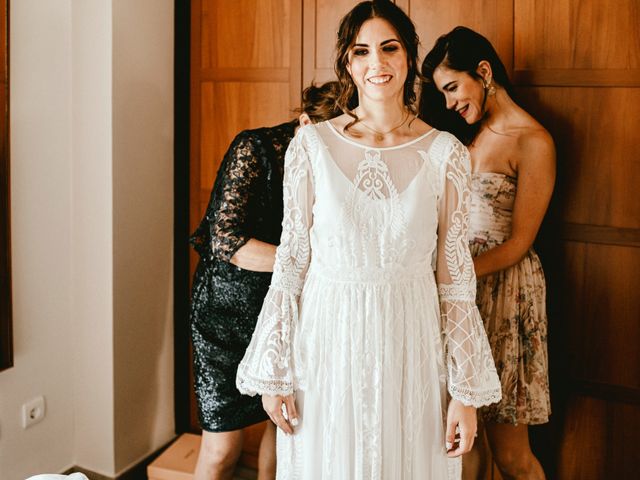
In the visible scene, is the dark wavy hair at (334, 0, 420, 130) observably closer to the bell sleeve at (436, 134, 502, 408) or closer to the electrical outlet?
the bell sleeve at (436, 134, 502, 408)

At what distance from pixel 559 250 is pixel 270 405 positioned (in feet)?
3.74

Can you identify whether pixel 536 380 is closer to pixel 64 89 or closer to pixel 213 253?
pixel 213 253

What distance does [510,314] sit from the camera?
1828mm

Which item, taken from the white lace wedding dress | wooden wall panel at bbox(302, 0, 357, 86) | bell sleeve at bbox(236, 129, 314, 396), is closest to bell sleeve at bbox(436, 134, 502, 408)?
the white lace wedding dress

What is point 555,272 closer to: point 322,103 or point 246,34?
point 322,103

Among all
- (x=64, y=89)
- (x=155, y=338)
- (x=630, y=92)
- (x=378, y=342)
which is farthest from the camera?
(x=155, y=338)

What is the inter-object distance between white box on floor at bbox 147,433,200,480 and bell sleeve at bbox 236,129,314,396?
1129 millimetres

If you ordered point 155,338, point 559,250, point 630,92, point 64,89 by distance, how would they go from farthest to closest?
point 155,338 → point 64,89 → point 559,250 → point 630,92

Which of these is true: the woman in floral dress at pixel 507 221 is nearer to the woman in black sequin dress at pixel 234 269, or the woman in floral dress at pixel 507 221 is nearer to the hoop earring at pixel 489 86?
the hoop earring at pixel 489 86

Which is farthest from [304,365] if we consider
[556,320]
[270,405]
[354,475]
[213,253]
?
[556,320]

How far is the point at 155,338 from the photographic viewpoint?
8.36 feet

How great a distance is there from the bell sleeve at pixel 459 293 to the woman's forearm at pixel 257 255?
486 mm

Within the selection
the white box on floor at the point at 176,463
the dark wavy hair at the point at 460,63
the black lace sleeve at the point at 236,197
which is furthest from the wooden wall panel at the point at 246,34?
the white box on floor at the point at 176,463

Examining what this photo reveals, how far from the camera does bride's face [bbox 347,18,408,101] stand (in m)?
1.36
